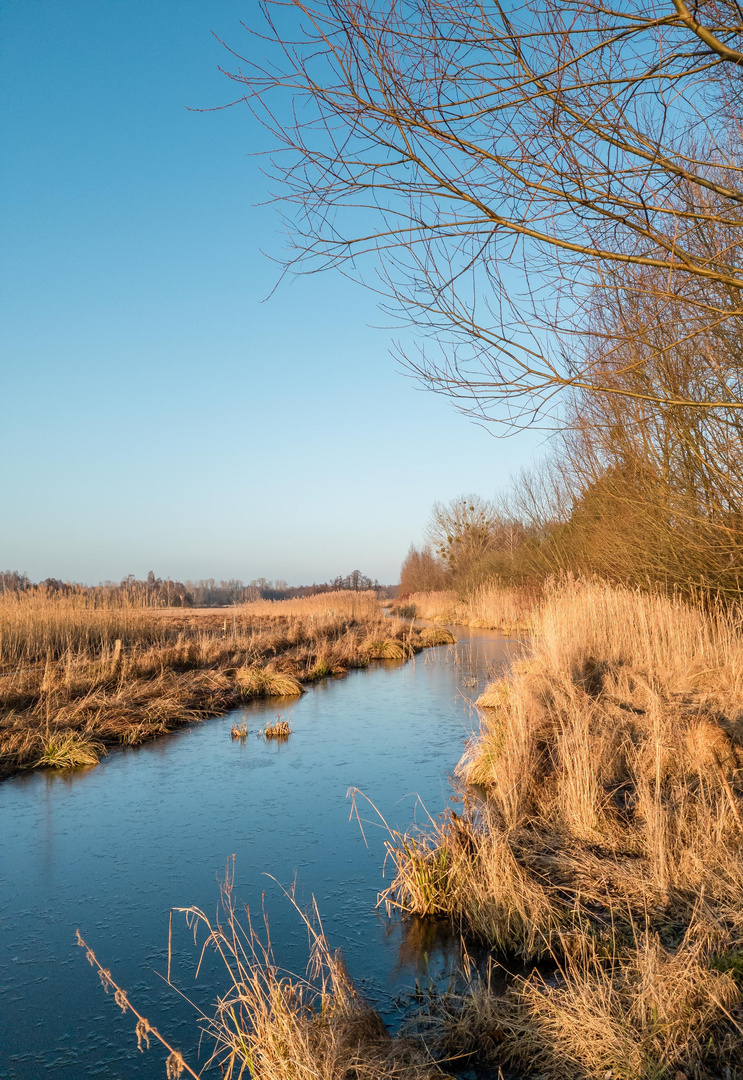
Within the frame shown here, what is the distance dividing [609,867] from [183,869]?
2.66 m

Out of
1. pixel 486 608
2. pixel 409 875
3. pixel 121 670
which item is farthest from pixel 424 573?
pixel 409 875

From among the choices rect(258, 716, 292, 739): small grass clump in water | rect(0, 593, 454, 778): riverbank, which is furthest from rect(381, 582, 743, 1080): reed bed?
rect(0, 593, 454, 778): riverbank

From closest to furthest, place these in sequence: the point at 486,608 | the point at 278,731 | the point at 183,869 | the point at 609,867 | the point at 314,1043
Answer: the point at 314,1043
the point at 609,867
the point at 183,869
the point at 278,731
the point at 486,608

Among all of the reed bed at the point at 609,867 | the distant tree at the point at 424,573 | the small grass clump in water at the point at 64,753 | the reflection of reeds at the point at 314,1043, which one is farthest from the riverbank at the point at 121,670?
the distant tree at the point at 424,573

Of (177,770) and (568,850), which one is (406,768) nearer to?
(177,770)

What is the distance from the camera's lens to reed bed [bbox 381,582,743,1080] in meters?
2.43

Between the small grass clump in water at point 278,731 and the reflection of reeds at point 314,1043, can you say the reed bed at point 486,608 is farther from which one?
the reflection of reeds at point 314,1043

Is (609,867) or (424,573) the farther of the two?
(424,573)

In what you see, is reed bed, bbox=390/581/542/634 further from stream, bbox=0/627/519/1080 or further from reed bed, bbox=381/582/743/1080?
reed bed, bbox=381/582/743/1080

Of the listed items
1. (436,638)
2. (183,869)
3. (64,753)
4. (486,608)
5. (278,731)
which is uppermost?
(486,608)

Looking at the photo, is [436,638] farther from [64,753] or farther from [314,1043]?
[314,1043]

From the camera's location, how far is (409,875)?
3.99 m

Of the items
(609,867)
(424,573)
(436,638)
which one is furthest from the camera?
(424,573)

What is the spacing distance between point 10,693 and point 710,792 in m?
8.05
